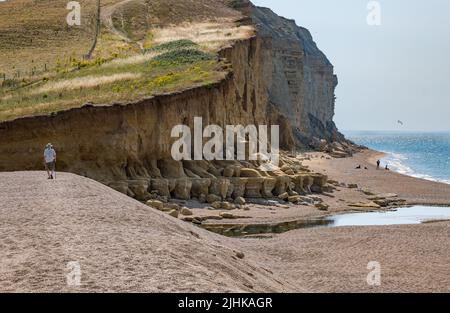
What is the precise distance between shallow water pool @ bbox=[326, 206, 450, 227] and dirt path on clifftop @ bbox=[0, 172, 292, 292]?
60.2 feet

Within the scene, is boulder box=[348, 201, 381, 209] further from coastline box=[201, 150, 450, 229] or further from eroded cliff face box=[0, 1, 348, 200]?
eroded cliff face box=[0, 1, 348, 200]

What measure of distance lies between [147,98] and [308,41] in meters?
126

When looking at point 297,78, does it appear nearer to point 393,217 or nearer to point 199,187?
point 393,217

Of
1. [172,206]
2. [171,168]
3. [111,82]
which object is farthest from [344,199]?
[111,82]

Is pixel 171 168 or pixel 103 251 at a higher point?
pixel 171 168

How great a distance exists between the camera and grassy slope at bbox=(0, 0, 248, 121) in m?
41.3

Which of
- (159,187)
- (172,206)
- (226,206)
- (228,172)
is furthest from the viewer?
(228,172)

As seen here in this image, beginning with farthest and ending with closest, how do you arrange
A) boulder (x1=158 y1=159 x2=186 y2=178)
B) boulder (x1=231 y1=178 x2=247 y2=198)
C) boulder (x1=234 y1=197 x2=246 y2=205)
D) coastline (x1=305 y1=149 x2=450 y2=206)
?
1. coastline (x1=305 y1=149 x2=450 y2=206)
2. boulder (x1=231 y1=178 x2=247 y2=198)
3. boulder (x1=234 y1=197 x2=246 y2=205)
4. boulder (x1=158 y1=159 x2=186 y2=178)

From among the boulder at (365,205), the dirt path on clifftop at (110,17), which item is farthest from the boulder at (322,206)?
the dirt path on clifftop at (110,17)

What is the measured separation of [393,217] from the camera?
3894 cm

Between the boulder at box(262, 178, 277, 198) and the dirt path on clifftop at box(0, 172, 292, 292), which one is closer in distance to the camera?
the dirt path on clifftop at box(0, 172, 292, 292)

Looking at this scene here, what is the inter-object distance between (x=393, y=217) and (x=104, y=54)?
34623mm

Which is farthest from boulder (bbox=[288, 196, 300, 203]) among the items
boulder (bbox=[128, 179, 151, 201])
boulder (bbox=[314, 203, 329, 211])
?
boulder (bbox=[128, 179, 151, 201])
